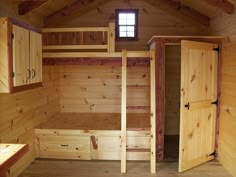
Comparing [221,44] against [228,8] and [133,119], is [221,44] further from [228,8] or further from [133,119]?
[133,119]

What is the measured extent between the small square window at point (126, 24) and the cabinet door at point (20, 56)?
2700 millimetres

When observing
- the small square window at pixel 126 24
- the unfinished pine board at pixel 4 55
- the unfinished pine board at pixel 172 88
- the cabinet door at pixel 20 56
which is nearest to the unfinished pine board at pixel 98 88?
the unfinished pine board at pixel 172 88

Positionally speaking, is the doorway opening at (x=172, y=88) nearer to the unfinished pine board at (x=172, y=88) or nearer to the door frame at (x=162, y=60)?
the unfinished pine board at (x=172, y=88)

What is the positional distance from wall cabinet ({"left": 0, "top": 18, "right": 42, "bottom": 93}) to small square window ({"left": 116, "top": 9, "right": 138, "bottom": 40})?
2436 mm

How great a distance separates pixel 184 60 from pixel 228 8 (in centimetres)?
89

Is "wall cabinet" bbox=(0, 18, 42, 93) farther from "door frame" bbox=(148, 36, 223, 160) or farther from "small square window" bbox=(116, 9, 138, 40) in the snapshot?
"small square window" bbox=(116, 9, 138, 40)

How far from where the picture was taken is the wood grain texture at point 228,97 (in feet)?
11.0

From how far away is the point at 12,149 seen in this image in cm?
212

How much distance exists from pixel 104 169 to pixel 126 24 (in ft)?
9.29

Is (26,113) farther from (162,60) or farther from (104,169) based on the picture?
(162,60)

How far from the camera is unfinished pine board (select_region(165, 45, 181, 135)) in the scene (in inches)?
202

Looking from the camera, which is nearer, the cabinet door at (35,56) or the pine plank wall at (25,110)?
the cabinet door at (35,56)

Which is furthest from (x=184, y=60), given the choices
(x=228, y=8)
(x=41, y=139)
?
(x=41, y=139)

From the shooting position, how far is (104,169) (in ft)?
11.8
